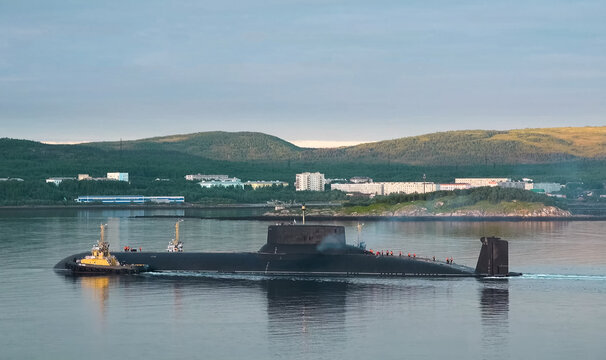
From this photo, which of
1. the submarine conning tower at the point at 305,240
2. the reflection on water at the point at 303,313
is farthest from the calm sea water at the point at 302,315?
the submarine conning tower at the point at 305,240

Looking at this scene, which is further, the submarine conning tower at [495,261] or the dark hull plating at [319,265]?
the dark hull plating at [319,265]

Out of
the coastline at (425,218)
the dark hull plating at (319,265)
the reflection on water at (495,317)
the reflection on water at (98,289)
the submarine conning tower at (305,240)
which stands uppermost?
the submarine conning tower at (305,240)

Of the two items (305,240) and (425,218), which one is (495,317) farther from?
(425,218)

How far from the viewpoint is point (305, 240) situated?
7012cm

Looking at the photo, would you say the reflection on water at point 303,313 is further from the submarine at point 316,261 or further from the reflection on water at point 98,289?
the reflection on water at point 98,289

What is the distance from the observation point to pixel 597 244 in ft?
336

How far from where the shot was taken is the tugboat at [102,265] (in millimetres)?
70287

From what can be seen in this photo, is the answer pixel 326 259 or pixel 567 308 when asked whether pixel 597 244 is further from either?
pixel 567 308

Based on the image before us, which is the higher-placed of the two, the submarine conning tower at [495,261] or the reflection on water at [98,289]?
the submarine conning tower at [495,261]

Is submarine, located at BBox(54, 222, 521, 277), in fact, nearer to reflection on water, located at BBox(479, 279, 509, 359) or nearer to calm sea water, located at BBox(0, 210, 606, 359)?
calm sea water, located at BBox(0, 210, 606, 359)

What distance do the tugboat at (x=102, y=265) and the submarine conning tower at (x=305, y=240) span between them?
9.03 m

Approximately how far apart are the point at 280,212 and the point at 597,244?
9444 cm

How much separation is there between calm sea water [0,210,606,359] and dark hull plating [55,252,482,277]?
1668 mm

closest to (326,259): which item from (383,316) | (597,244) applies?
(383,316)
